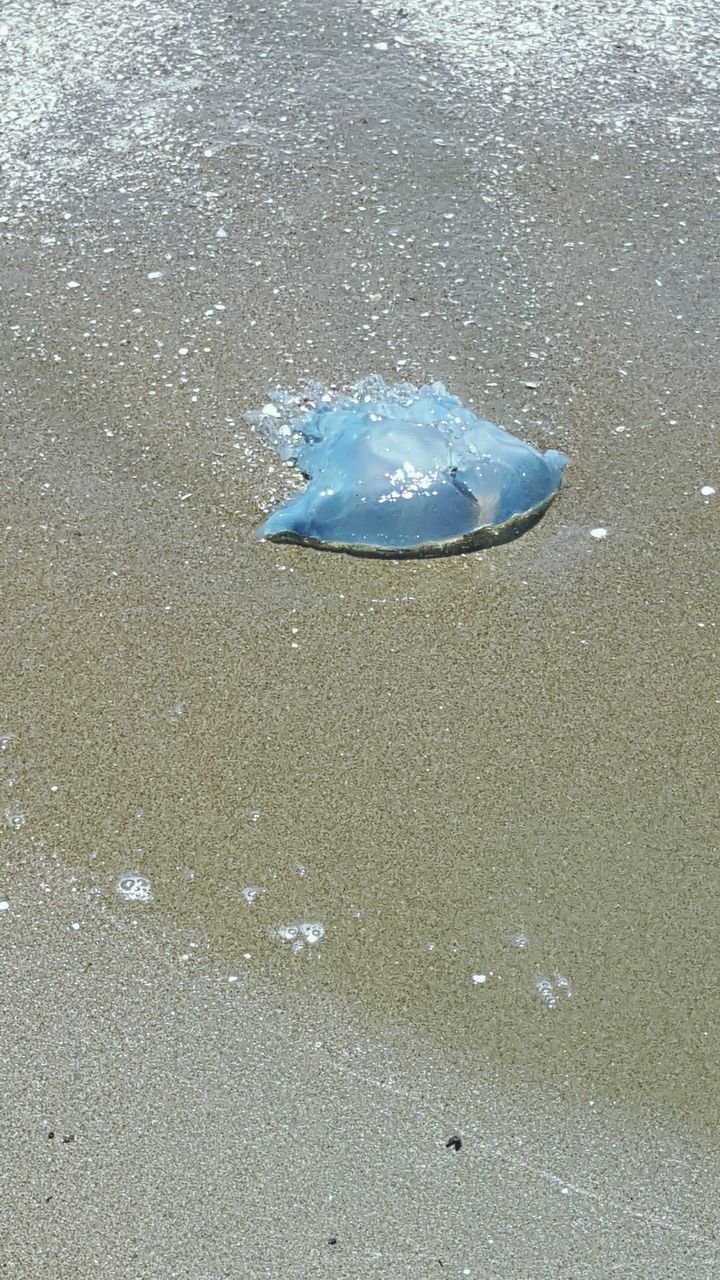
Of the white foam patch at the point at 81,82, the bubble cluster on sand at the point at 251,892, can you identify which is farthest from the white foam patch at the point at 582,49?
the bubble cluster on sand at the point at 251,892

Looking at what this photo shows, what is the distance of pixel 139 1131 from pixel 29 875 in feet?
1.86

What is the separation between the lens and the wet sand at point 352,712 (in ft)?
7.31

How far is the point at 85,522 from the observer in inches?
128

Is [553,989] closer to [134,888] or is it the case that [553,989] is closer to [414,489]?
[134,888]

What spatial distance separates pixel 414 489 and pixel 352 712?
2.01 feet

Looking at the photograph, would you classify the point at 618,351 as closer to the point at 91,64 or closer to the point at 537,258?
the point at 537,258

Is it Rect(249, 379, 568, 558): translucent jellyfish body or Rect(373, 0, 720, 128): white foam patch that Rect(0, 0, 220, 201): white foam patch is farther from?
Rect(249, 379, 568, 558): translucent jellyfish body

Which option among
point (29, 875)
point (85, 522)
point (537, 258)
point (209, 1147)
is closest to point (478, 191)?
point (537, 258)

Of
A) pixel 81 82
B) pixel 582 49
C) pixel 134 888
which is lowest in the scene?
pixel 134 888

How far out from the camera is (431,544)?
3199 mm

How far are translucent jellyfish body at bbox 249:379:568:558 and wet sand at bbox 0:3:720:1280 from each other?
7 centimetres

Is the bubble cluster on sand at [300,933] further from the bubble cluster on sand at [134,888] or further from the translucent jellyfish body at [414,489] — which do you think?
the translucent jellyfish body at [414,489]

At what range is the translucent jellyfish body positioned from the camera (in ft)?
10.5

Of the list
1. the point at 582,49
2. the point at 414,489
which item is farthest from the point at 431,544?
the point at 582,49
